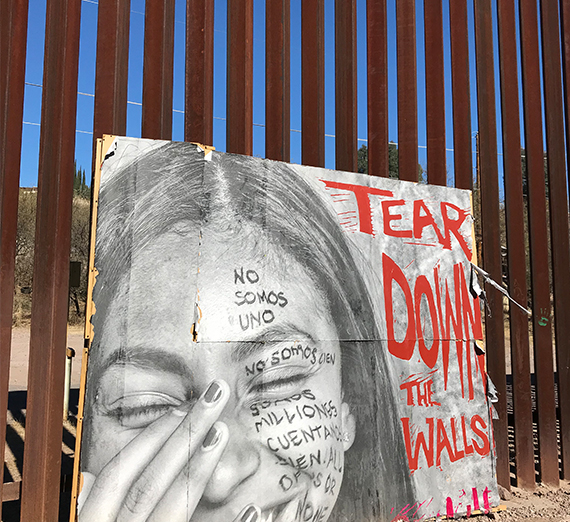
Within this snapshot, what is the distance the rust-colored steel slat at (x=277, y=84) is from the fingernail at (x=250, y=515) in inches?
84.5

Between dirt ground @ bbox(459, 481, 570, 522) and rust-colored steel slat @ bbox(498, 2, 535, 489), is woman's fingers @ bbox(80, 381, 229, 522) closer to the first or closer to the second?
dirt ground @ bbox(459, 481, 570, 522)

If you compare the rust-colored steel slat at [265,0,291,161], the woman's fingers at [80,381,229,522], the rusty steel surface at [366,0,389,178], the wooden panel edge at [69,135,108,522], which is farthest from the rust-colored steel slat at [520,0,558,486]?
the wooden panel edge at [69,135,108,522]

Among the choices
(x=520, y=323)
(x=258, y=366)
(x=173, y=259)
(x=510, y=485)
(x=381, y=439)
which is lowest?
(x=510, y=485)

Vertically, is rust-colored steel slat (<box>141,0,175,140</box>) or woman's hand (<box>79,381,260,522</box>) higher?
rust-colored steel slat (<box>141,0,175,140</box>)

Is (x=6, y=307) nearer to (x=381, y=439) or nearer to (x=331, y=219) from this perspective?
(x=331, y=219)

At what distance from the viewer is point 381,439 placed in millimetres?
3320

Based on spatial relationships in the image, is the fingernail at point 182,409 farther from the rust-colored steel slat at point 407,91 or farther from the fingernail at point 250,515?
the rust-colored steel slat at point 407,91

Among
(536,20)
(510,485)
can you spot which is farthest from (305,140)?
(510,485)

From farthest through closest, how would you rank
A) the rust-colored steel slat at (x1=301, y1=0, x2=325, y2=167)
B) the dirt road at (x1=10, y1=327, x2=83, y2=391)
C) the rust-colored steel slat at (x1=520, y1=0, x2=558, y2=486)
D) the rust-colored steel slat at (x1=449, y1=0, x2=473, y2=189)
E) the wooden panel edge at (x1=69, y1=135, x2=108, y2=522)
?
1. the dirt road at (x1=10, y1=327, x2=83, y2=391)
2. the rust-colored steel slat at (x1=520, y1=0, x2=558, y2=486)
3. the rust-colored steel slat at (x1=449, y1=0, x2=473, y2=189)
4. the rust-colored steel slat at (x1=301, y1=0, x2=325, y2=167)
5. the wooden panel edge at (x1=69, y1=135, x2=108, y2=522)

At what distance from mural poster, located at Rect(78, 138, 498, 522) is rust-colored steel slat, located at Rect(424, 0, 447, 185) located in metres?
0.35

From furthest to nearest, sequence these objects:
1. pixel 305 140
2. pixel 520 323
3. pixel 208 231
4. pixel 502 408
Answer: pixel 520 323 → pixel 502 408 → pixel 305 140 → pixel 208 231

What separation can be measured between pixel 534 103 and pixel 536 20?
74 cm

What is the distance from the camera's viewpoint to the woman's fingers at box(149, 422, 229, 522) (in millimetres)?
2682

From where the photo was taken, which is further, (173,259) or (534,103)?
(534,103)
